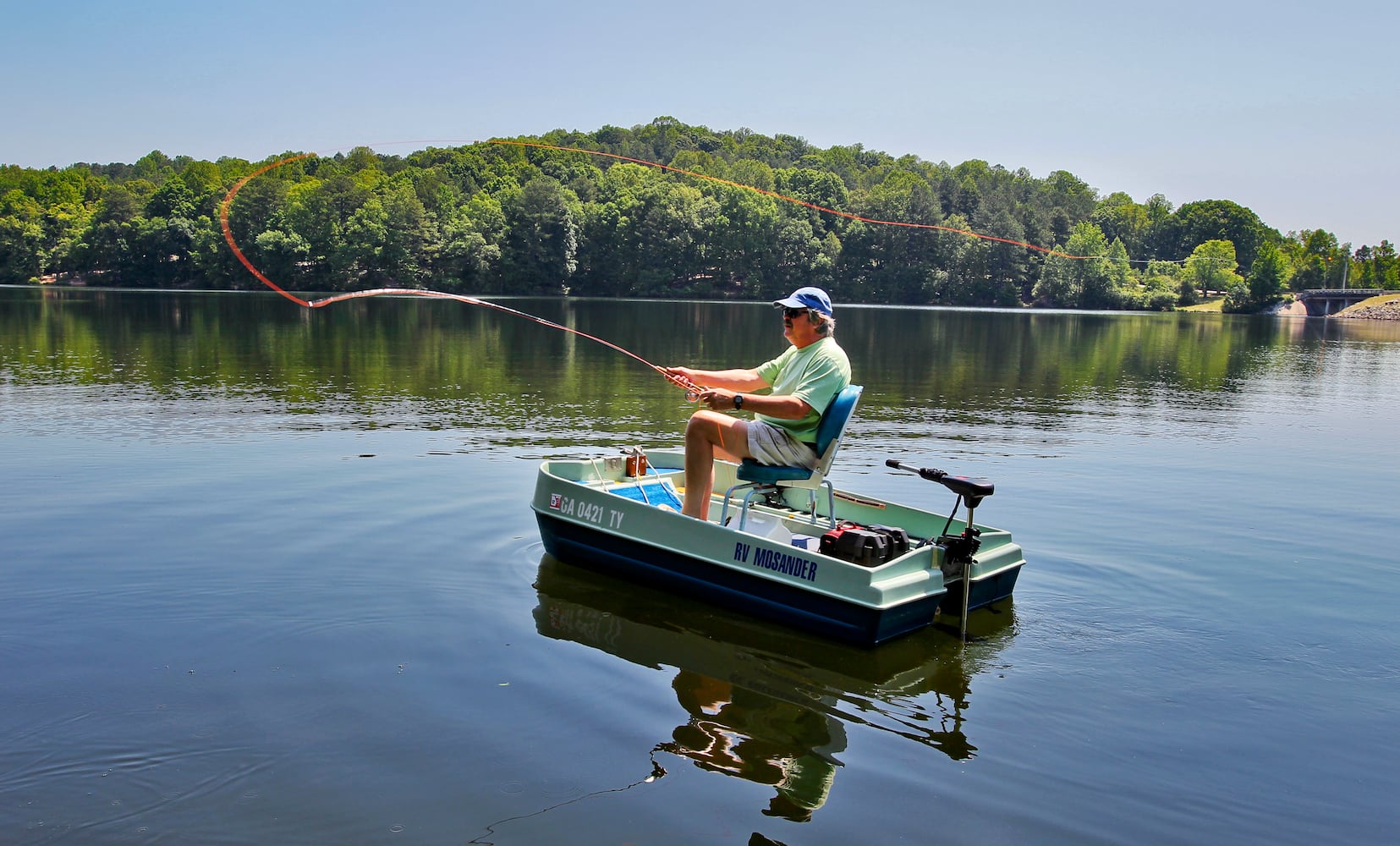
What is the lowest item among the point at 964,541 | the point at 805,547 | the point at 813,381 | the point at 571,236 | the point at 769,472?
the point at 805,547

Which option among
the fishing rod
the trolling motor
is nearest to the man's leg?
the fishing rod

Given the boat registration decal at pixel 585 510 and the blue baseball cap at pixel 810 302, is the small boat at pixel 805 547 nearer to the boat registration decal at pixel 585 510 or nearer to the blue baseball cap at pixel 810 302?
the boat registration decal at pixel 585 510

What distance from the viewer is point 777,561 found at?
723cm

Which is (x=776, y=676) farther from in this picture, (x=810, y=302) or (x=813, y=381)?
(x=810, y=302)

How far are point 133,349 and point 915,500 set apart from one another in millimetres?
22733

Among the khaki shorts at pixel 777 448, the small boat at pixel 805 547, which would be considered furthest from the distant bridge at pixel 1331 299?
the khaki shorts at pixel 777 448

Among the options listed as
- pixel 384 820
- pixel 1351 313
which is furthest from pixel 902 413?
pixel 1351 313

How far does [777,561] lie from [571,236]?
3444 inches

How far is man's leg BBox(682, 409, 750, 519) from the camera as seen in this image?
25.2ft

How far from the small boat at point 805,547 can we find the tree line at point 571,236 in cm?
6409

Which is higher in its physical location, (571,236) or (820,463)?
(571,236)

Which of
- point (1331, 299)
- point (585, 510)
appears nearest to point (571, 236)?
point (1331, 299)

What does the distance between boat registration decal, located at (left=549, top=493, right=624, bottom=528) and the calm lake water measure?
1.83ft

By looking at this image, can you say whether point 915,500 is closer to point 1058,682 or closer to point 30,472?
point 1058,682
